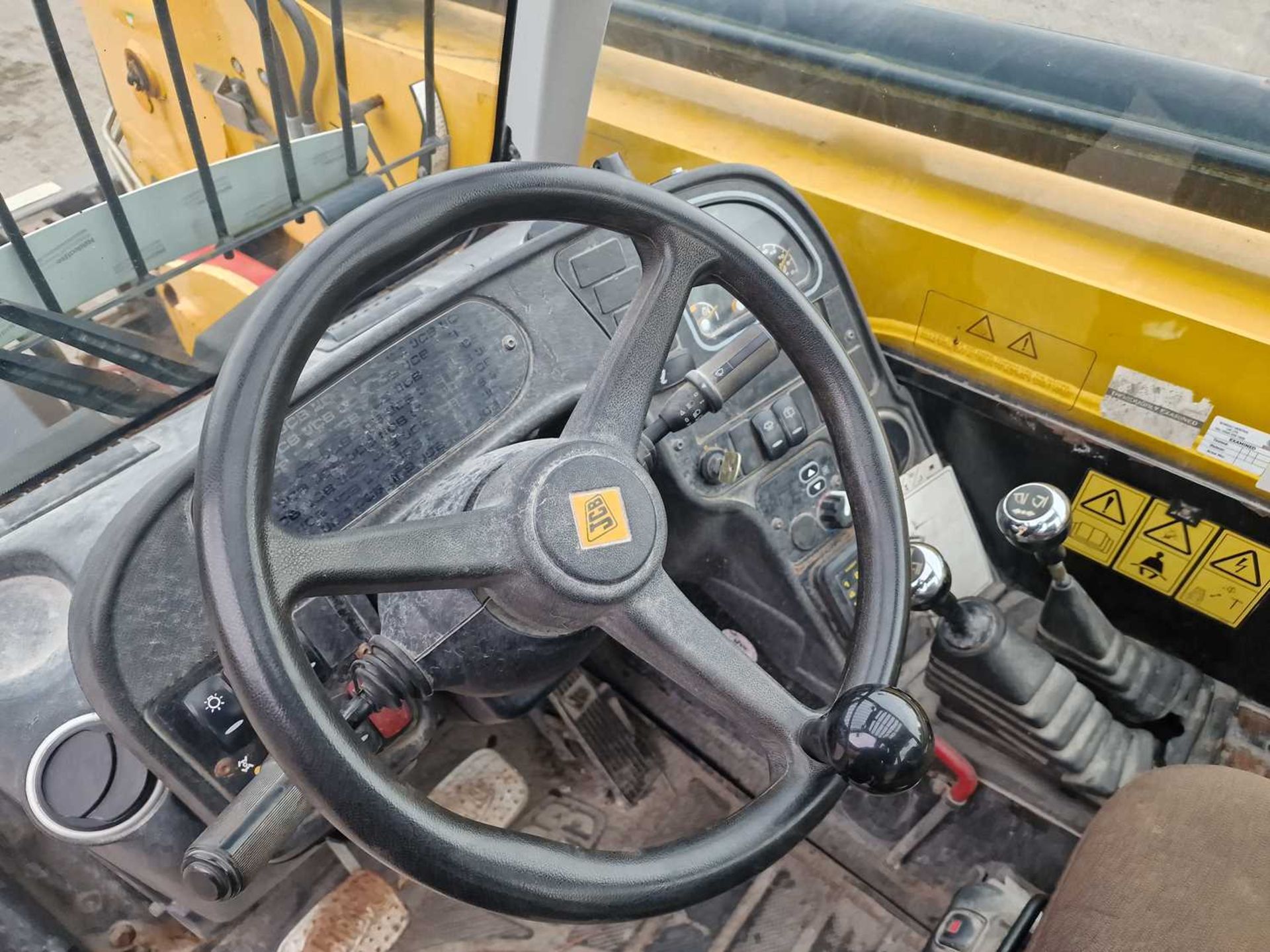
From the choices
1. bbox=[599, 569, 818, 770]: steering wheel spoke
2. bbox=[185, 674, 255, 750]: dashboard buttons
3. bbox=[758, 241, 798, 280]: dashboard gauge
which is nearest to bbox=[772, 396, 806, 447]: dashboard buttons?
bbox=[758, 241, 798, 280]: dashboard gauge

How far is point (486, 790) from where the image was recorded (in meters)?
1.63

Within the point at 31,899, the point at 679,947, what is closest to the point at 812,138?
the point at 679,947

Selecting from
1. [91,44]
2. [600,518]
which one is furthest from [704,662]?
[91,44]

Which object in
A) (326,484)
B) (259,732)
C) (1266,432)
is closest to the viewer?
(259,732)

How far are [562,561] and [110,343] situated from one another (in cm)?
67

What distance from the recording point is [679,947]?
145cm

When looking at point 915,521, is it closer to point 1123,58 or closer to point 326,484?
point 1123,58

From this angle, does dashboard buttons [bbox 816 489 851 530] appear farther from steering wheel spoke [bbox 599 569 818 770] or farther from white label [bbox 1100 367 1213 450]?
steering wheel spoke [bbox 599 569 818 770]

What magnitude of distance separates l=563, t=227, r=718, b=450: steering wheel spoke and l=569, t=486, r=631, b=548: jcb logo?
0.31 feet

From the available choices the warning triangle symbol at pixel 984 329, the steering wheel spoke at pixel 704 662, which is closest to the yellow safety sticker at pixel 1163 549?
the warning triangle symbol at pixel 984 329

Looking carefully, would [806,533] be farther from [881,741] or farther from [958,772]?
[881,741]

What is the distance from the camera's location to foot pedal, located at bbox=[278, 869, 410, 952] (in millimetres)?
1434

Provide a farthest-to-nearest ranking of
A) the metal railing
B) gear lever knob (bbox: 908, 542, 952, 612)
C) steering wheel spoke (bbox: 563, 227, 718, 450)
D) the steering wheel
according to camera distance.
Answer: gear lever knob (bbox: 908, 542, 952, 612) → the metal railing → steering wheel spoke (bbox: 563, 227, 718, 450) → the steering wheel

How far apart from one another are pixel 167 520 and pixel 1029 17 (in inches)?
51.6
